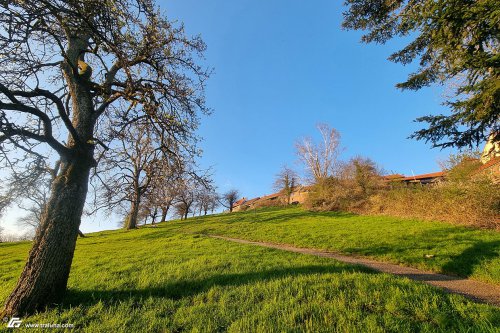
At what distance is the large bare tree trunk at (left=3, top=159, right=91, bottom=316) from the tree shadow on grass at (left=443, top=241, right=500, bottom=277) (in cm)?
1012

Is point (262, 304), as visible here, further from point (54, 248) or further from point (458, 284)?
point (458, 284)

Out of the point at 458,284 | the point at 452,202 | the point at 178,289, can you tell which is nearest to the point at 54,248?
the point at 178,289

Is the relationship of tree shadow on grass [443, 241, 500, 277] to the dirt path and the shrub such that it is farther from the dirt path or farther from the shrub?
the shrub

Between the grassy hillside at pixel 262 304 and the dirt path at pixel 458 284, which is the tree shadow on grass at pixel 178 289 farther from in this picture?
the dirt path at pixel 458 284

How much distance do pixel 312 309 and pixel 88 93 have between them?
23.7ft

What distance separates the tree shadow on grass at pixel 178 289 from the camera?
4.63m

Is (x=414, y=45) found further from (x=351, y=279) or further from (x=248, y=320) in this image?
(x=248, y=320)

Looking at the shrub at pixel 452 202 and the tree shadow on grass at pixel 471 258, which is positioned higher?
the shrub at pixel 452 202

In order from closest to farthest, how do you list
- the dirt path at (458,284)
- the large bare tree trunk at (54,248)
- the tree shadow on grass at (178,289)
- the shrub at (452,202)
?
1. the large bare tree trunk at (54,248)
2. the tree shadow on grass at (178,289)
3. the dirt path at (458,284)
4. the shrub at (452,202)

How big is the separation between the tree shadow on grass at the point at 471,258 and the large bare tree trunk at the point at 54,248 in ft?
33.2

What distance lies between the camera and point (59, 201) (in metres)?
4.82

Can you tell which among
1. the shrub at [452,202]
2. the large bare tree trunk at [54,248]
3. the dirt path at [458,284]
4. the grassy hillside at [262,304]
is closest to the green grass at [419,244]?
the dirt path at [458,284]

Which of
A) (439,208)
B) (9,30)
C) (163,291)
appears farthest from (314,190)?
(9,30)

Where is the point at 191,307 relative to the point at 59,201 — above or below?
below
